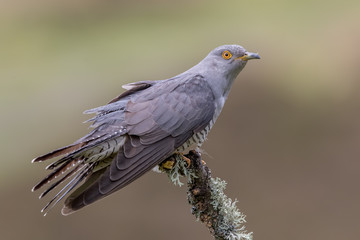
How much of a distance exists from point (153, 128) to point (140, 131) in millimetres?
98

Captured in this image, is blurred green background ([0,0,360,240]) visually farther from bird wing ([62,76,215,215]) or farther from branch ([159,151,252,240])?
branch ([159,151,252,240])

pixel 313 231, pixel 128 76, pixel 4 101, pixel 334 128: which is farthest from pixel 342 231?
pixel 4 101

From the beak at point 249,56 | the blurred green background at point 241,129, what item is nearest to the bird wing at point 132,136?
the beak at point 249,56

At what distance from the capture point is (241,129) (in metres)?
7.56

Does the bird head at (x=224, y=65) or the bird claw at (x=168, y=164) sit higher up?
the bird head at (x=224, y=65)

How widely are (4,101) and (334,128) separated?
4.29 m

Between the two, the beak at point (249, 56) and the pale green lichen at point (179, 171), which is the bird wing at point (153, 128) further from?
the beak at point (249, 56)

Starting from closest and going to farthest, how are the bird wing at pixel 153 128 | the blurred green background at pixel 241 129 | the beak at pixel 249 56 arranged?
the bird wing at pixel 153 128, the beak at pixel 249 56, the blurred green background at pixel 241 129

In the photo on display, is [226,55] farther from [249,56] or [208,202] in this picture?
[208,202]

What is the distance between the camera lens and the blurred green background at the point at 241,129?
7191 mm

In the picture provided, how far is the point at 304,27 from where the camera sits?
9.64m

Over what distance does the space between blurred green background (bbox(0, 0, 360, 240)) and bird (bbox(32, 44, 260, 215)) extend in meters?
2.65

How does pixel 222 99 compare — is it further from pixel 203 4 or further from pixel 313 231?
pixel 203 4

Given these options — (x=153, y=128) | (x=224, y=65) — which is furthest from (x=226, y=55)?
(x=153, y=128)
